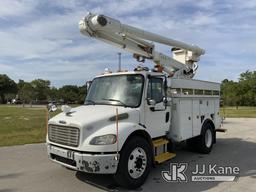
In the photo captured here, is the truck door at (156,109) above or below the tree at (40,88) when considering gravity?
below

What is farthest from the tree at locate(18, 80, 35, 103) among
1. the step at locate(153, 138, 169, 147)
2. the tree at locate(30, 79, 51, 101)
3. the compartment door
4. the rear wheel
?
the step at locate(153, 138, 169, 147)

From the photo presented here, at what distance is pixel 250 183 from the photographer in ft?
22.6

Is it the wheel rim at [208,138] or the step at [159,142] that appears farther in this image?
the wheel rim at [208,138]

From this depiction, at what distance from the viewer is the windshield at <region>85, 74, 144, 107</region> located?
7.29 meters

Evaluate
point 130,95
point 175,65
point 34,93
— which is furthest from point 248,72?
point 34,93

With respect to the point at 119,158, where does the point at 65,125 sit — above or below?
above

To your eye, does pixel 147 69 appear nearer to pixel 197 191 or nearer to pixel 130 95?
pixel 130 95

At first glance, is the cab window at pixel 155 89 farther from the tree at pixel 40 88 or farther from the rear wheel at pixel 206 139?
the tree at pixel 40 88

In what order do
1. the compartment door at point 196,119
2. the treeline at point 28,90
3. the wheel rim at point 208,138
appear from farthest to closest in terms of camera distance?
the treeline at point 28,90 → the wheel rim at point 208,138 → the compartment door at point 196,119

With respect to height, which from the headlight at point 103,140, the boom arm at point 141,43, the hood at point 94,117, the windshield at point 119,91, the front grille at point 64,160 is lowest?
the front grille at point 64,160

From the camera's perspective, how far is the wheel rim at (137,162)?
656cm

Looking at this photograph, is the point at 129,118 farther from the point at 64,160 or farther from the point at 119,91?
the point at 64,160

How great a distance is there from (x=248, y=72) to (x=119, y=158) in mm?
59365

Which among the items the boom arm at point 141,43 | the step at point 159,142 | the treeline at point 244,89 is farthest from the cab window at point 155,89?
the treeline at point 244,89
